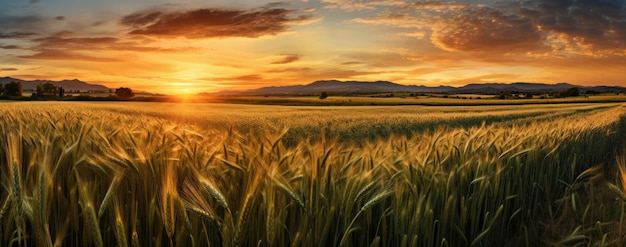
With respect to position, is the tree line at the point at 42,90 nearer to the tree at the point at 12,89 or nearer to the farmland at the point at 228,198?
the tree at the point at 12,89

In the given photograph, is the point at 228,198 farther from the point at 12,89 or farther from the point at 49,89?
the point at 12,89

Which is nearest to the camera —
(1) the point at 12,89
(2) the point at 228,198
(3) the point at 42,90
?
(2) the point at 228,198

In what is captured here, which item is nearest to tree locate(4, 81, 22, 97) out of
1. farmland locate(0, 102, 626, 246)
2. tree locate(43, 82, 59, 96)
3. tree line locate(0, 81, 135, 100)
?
tree line locate(0, 81, 135, 100)

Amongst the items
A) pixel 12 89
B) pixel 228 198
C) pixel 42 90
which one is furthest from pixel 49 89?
pixel 228 198

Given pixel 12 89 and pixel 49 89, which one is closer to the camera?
pixel 49 89

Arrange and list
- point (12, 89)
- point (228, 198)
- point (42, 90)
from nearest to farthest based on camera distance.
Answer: point (228, 198) < point (42, 90) < point (12, 89)

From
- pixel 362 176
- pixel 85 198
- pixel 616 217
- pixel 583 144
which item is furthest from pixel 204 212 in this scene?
pixel 583 144

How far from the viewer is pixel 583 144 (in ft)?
23.8

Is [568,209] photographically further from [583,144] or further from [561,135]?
[583,144]

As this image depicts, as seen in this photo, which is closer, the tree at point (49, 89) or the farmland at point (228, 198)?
the farmland at point (228, 198)

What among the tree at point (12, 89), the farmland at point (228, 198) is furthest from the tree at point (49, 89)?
the farmland at point (228, 198)

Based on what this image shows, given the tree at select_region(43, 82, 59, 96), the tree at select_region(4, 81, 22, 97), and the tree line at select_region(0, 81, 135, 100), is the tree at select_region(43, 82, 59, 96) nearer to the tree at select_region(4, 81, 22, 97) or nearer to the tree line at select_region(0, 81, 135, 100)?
the tree line at select_region(0, 81, 135, 100)

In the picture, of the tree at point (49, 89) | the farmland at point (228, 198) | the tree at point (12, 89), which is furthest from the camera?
the tree at point (12, 89)

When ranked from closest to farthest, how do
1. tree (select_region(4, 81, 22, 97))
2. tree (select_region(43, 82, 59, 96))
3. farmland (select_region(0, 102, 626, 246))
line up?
farmland (select_region(0, 102, 626, 246)), tree (select_region(43, 82, 59, 96)), tree (select_region(4, 81, 22, 97))
